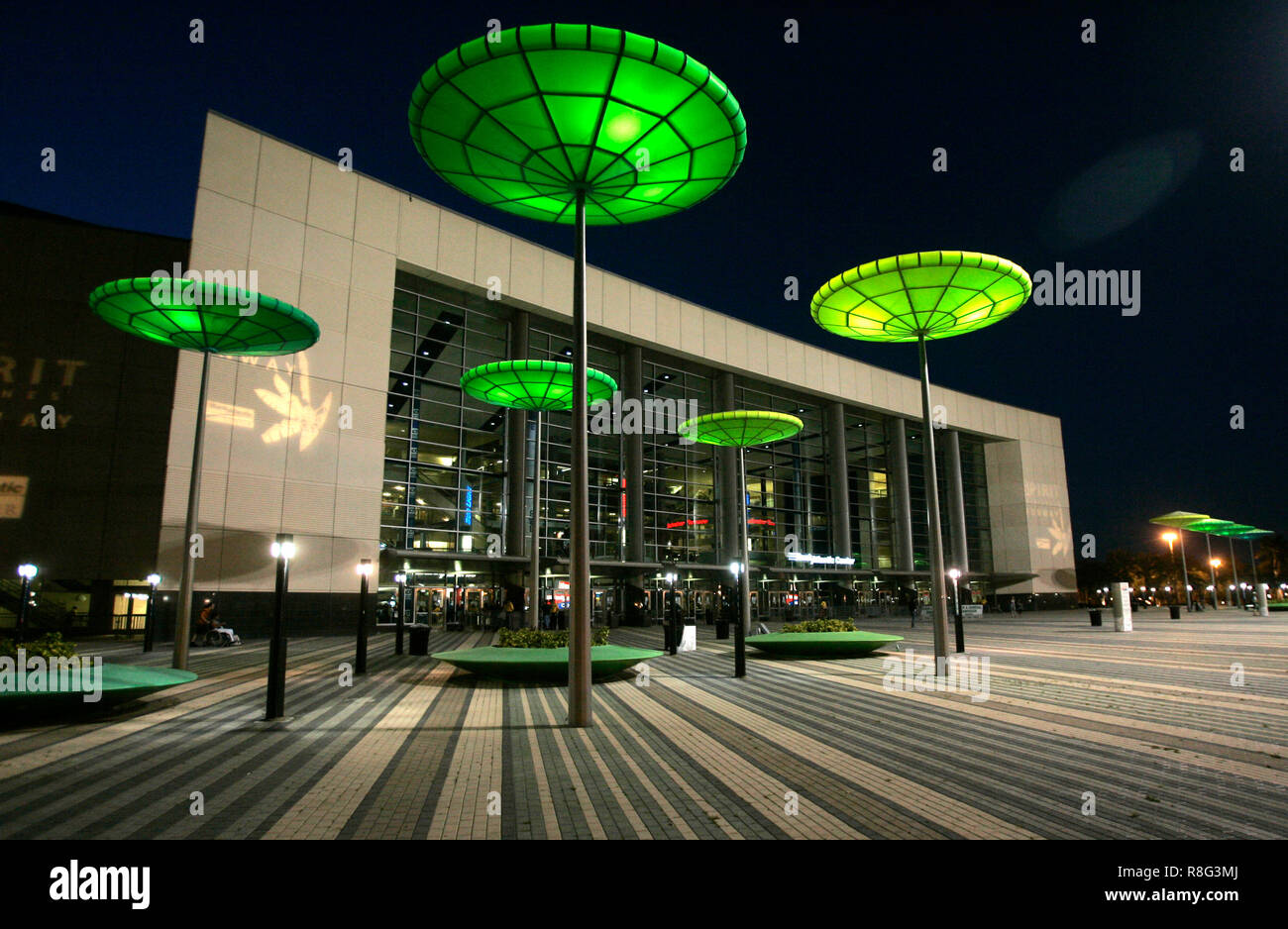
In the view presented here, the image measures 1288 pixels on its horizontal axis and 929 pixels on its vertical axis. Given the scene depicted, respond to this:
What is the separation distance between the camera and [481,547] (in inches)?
1342

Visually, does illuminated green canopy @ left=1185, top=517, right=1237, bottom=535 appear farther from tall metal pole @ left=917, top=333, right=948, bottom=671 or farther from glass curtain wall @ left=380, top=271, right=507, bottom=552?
glass curtain wall @ left=380, top=271, right=507, bottom=552

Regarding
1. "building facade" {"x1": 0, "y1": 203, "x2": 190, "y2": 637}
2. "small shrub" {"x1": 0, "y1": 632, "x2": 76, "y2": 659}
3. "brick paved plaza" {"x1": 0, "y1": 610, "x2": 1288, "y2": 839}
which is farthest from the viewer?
"building facade" {"x1": 0, "y1": 203, "x2": 190, "y2": 637}

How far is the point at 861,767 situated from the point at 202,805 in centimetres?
617

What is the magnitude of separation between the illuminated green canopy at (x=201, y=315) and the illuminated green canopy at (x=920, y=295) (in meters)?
13.6

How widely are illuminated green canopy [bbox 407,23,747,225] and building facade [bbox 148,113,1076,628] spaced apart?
65.2 ft

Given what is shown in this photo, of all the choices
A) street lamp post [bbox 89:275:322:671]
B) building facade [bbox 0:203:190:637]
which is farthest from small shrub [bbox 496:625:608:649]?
building facade [bbox 0:203:190:637]

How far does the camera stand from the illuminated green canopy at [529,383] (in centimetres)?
2091

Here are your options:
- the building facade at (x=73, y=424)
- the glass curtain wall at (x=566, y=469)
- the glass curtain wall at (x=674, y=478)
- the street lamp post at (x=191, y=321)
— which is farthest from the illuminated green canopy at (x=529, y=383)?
the glass curtain wall at (x=674, y=478)

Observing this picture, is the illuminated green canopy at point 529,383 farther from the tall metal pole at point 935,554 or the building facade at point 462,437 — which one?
the building facade at point 462,437

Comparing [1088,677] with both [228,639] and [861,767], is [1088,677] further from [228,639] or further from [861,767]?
[228,639]

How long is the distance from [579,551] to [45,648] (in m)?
8.25

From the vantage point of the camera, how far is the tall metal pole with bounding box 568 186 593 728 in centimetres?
952

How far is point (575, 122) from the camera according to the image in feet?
32.4
